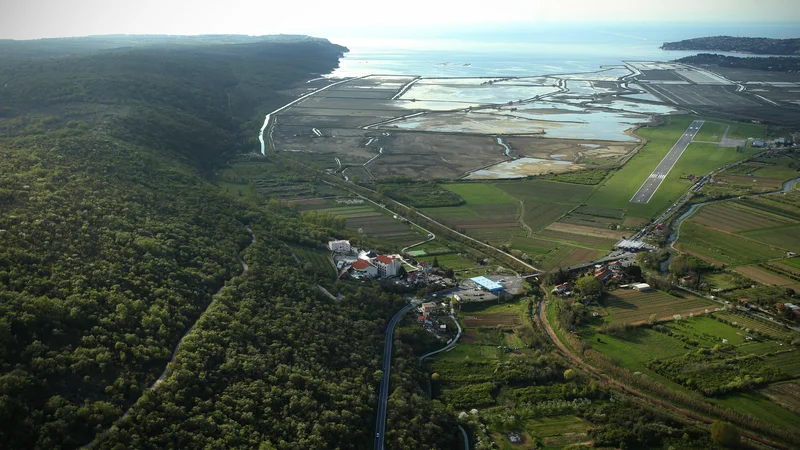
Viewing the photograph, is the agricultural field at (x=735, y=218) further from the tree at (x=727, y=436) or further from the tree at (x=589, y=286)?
the tree at (x=727, y=436)

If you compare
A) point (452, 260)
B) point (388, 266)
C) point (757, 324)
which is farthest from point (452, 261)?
point (757, 324)

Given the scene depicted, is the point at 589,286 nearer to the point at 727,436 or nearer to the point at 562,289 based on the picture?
the point at 562,289

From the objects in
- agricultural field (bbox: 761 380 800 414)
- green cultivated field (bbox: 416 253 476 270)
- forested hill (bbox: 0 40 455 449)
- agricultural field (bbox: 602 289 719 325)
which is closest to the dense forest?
agricultural field (bbox: 602 289 719 325)

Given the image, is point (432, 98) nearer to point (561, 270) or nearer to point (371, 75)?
point (371, 75)

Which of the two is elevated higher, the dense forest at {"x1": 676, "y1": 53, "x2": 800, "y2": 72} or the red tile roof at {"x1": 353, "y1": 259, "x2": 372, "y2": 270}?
the dense forest at {"x1": 676, "y1": 53, "x2": 800, "y2": 72}

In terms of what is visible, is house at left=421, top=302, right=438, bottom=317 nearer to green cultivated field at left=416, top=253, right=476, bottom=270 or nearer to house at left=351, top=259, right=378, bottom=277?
house at left=351, top=259, right=378, bottom=277

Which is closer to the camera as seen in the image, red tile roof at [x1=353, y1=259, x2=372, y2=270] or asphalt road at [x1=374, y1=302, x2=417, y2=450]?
asphalt road at [x1=374, y1=302, x2=417, y2=450]
